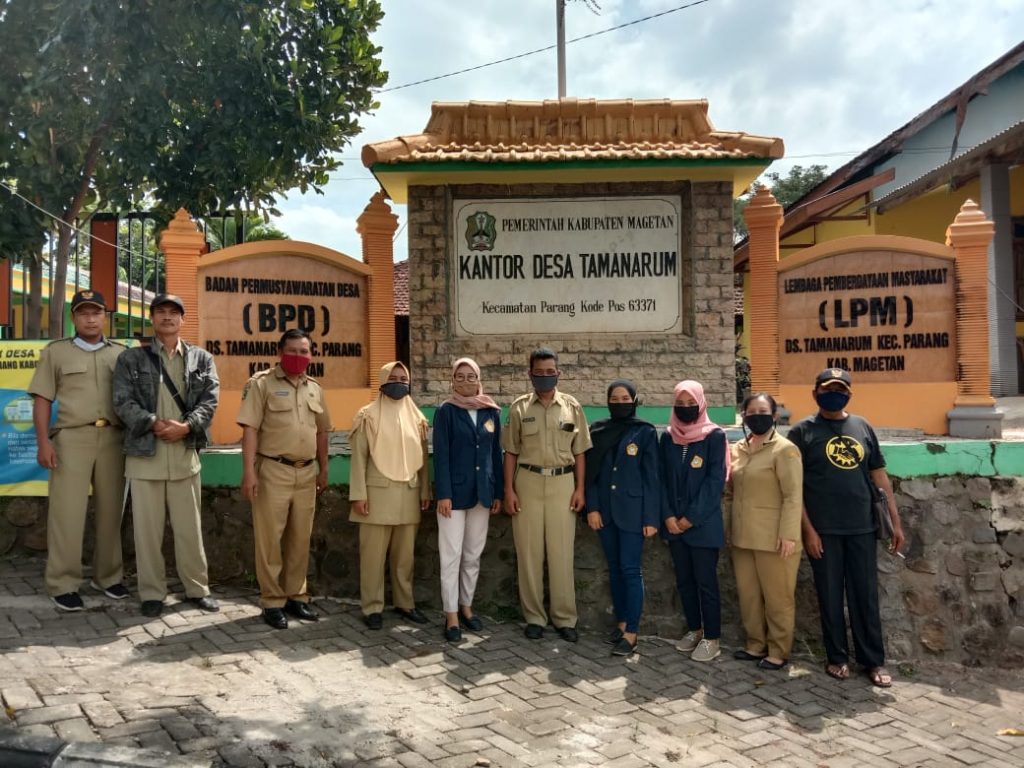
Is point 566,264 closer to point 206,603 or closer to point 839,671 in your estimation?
point 839,671

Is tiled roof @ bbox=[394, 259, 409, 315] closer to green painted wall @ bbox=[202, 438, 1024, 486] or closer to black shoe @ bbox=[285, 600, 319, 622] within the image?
green painted wall @ bbox=[202, 438, 1024, 486]

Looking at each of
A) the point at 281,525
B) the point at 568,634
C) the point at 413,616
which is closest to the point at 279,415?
the point at 281,525

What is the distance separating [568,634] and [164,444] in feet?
8.98

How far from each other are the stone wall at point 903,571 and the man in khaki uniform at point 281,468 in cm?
66

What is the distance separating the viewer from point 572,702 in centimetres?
423

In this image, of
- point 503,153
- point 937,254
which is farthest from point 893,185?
point 503,153

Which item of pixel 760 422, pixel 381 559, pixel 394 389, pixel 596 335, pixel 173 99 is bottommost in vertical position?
pixel 381 559

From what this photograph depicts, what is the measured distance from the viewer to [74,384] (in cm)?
494

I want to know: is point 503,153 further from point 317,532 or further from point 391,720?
point 391,720

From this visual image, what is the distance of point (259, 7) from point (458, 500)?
19.5 feet

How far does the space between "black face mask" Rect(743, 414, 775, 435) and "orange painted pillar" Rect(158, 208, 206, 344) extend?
4.45 m

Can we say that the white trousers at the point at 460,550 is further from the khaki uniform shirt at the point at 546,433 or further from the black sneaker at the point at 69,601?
the black sneaker at the point at 69,601

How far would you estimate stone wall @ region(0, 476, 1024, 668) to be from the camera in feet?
18.1

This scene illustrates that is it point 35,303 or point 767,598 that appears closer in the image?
point 767,598
